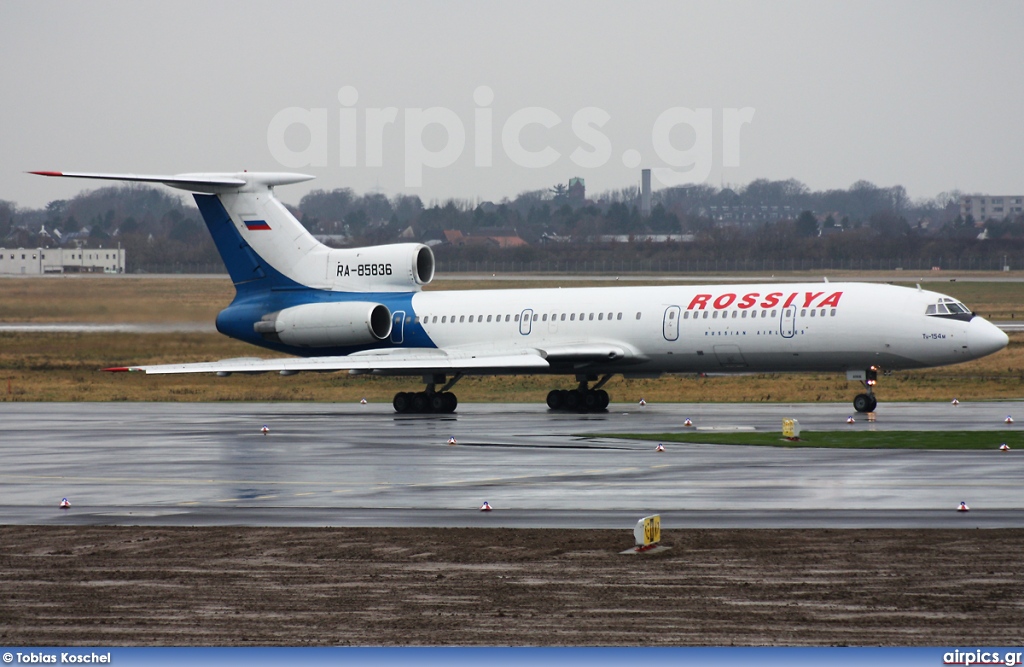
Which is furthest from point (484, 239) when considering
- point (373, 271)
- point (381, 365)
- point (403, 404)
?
point (381, 365)

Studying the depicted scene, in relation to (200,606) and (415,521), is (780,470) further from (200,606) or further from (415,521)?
(200,606)

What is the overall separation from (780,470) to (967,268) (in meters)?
115

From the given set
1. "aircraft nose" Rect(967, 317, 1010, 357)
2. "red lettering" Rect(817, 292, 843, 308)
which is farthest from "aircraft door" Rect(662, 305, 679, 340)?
"aircraft nose" Rect(967, 317, 1010, 357)

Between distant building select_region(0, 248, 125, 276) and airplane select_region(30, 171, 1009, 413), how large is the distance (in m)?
57.4

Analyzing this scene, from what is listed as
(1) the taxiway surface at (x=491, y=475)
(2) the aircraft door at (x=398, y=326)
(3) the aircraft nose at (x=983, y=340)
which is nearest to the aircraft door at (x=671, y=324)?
(1) the taxiway surface at (x=491, y=475)

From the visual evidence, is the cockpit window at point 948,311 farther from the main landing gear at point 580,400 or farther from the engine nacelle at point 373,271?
the engine nacelle at point 373,271

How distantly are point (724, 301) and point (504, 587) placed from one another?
26.3 m

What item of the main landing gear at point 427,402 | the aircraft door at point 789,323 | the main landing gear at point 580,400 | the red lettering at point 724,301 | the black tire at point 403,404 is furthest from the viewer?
the black tire at point 403,404

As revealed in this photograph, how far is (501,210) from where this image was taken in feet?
559

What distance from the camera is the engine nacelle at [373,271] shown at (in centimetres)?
4356

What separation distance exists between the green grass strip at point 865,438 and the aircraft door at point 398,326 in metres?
13.0

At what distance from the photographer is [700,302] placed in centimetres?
3891

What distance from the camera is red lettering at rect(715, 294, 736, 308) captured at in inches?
1515

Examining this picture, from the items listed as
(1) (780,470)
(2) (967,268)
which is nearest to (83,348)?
(1) (780,470)
